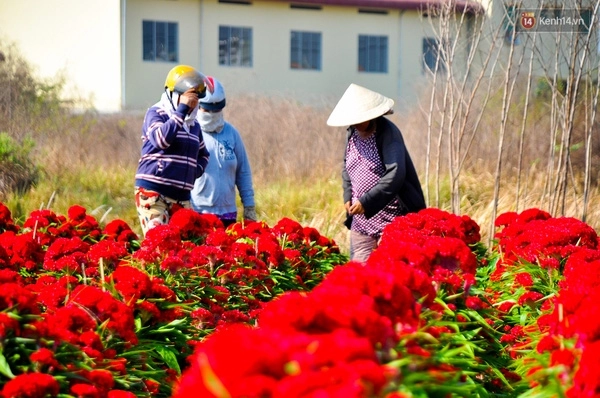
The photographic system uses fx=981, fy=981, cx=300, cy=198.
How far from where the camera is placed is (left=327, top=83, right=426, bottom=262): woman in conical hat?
6.43 m

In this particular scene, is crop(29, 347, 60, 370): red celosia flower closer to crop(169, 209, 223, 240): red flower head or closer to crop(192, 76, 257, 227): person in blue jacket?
crop(169, 209, 223, 240): red flower head

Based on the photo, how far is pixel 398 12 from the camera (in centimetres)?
2903

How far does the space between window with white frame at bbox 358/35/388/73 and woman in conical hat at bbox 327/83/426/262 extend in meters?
22.3

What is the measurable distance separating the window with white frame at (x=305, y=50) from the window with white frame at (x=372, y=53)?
1295 mm

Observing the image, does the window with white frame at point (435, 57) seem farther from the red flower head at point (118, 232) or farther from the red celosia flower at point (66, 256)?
the red celosia flower at point (66, 256)

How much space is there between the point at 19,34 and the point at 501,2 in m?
21.5

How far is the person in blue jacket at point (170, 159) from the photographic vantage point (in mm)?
6340

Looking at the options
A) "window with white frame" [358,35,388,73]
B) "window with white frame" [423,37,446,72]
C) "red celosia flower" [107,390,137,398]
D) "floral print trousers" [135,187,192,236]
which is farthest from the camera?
"window with white frame" [358,35,388,73]

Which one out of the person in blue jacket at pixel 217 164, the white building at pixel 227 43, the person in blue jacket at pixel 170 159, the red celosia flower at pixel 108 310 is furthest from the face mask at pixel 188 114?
the white building at pixel 227 43

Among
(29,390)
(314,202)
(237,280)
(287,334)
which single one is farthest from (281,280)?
(314,202)

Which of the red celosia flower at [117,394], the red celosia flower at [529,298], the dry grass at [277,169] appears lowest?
the dry grass at [277,169]

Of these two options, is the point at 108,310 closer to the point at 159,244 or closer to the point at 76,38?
the point at 159,244

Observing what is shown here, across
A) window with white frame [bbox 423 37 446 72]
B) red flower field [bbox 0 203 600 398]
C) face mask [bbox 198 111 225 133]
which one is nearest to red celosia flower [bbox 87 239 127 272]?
red flower field [bbox 0 203 600 398]

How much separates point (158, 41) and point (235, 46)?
2.20 meters
